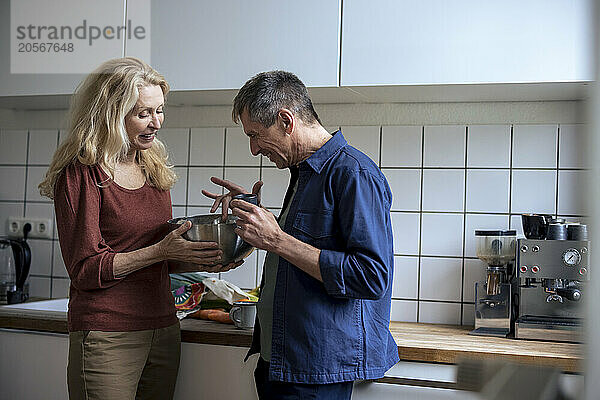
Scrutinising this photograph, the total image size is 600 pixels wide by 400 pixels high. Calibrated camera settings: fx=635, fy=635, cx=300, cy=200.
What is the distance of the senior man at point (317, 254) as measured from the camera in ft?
3.29

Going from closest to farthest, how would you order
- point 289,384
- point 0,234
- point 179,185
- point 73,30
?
point 289,384, point 73,30, point 179,185, point 0,234

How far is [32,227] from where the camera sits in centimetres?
212

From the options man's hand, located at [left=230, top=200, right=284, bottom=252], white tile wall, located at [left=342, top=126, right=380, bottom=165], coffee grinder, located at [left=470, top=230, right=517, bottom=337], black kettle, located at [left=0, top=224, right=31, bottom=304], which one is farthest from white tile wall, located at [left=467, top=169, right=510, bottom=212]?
black kettle, located at [left=0, top=224, right=31, bottom=304]

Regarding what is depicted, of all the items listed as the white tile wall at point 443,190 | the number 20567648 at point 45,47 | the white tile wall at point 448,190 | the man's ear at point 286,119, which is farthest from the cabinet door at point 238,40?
the man's ear at point 286,119

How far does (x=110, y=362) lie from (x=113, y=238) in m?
0.24

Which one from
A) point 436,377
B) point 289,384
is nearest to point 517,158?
point 436,377

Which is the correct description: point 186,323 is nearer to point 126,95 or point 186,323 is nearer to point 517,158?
point 126,95

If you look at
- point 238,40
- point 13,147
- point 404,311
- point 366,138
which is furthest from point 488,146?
point 13,147

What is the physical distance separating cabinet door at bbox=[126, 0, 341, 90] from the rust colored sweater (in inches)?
19.2

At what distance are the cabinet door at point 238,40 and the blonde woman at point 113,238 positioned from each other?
39 centimetres

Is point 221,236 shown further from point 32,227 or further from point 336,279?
point 32,227

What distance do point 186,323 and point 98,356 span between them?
388mm

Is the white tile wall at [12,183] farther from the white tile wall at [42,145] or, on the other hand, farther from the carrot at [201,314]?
the carrot at [201,314]

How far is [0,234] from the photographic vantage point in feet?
7.05
